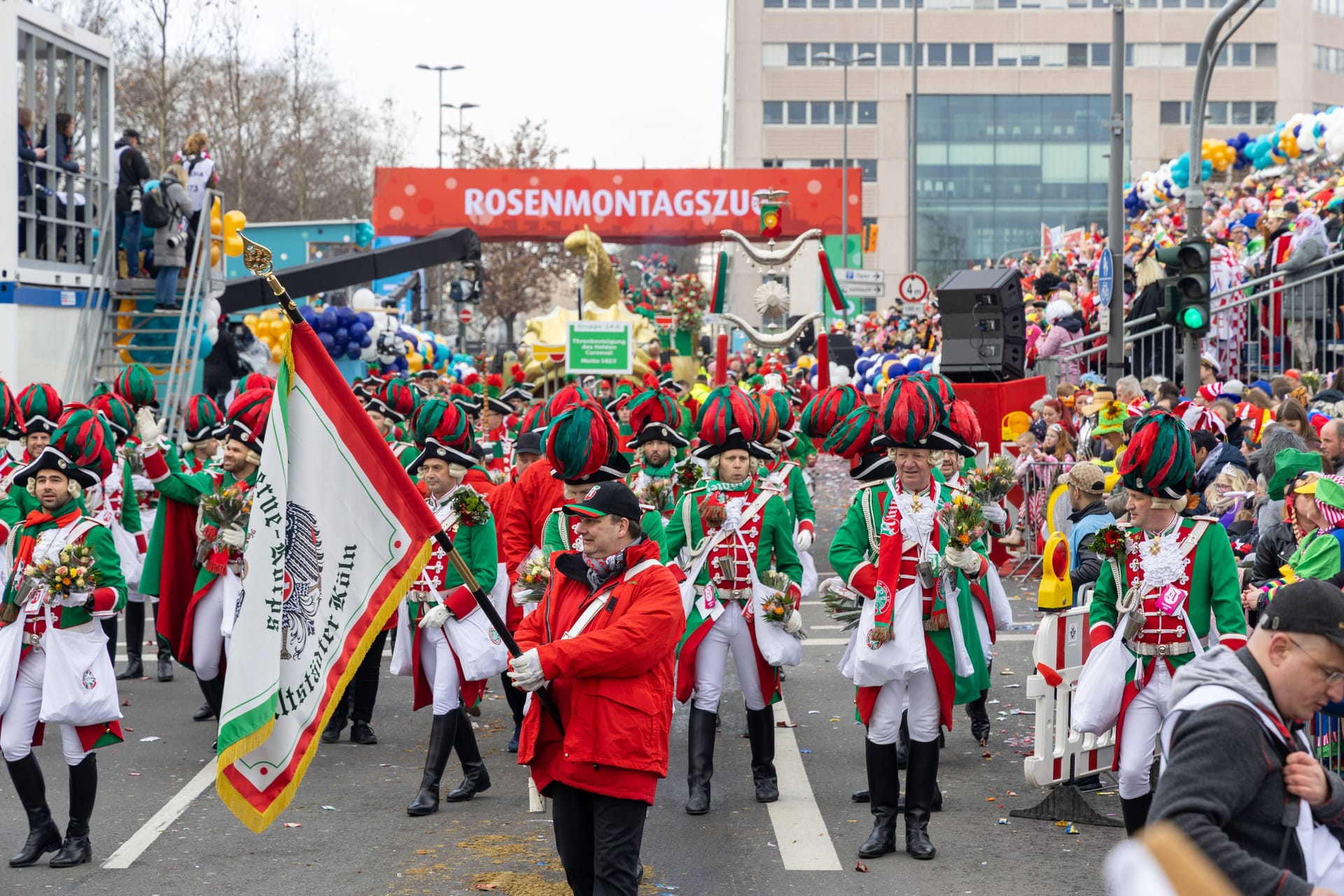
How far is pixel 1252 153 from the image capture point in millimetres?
29031

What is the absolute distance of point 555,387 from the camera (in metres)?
29.2

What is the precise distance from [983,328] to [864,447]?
33.5 feet

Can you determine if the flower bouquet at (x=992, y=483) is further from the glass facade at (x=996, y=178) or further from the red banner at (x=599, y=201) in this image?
the glass facade at (x=996, y=178)

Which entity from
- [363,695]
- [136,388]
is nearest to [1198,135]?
[136,388]

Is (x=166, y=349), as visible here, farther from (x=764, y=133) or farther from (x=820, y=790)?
(x=764, y=133)

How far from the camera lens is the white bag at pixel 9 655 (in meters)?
7.00

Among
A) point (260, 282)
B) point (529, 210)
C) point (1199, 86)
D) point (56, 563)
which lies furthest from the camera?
point (529, 210)

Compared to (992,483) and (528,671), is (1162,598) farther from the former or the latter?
(528,671)

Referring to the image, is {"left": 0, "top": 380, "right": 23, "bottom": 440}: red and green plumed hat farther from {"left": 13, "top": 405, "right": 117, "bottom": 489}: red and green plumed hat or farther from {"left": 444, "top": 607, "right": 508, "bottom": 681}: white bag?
{"left": 444, "top": 607, "right": 508, "bottom": 681}: white bag

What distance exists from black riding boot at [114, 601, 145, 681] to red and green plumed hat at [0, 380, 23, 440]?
3223 millimetres

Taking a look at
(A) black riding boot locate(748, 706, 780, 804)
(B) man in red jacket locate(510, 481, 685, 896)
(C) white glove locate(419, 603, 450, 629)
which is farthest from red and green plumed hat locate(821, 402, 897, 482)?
(B) man in red jacket locate(510, 481, 685, 896)

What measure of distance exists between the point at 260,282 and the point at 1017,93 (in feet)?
206

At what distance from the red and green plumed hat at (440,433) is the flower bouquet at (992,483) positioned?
2.68 m

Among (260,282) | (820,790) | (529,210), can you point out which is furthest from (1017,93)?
(820,790)
